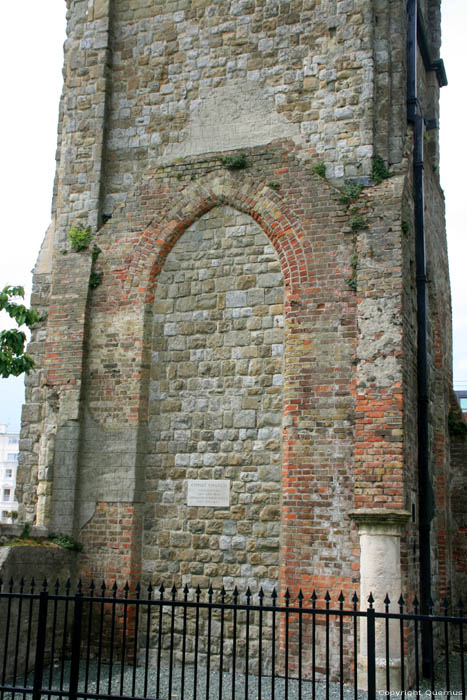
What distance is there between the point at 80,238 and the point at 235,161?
273 cm

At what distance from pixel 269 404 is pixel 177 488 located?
178 cm

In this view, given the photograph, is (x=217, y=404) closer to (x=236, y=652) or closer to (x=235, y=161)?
(x=236, y=652)

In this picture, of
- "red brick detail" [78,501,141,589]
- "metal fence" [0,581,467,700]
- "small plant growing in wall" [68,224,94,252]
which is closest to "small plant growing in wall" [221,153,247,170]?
"small plant growing in wall" [68,224,94,252]

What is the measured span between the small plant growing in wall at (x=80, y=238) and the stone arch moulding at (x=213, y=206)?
0.87m

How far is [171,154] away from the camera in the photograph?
11.9m

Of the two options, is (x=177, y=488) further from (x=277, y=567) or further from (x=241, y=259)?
(x=241, y=259)

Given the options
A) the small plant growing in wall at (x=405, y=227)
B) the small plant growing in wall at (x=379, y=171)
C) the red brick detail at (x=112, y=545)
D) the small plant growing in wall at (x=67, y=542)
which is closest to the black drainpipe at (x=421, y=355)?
the small plant growing in wall at (x=405, y=227)

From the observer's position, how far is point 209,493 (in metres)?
10.7

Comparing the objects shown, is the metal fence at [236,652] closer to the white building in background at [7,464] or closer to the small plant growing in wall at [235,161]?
the small plant growing in wall at [235,161]

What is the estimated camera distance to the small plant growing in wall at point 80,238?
12055mm

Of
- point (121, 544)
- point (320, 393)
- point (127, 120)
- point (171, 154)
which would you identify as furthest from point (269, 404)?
point (127, 120)

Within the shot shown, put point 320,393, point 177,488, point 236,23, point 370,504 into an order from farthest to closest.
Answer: point 236,23, point 177,488, point 320,393, point 370,504

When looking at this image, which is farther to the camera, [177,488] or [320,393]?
[177,488]

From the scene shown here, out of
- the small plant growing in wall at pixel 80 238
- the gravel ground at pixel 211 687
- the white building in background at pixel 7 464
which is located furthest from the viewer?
the white building in background at pixel 7 464
